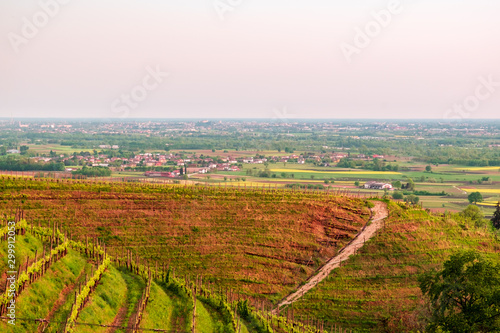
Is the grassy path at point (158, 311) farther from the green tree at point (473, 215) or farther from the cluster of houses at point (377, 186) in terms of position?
the cluster of houses at point (377, 186)

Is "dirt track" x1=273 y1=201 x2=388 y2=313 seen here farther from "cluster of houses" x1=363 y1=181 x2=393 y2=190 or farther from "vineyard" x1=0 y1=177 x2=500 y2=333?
"cluster of houses" x1=363 y1=181 x2=393 y2=190

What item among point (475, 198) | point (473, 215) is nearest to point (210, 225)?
point (473, 215)

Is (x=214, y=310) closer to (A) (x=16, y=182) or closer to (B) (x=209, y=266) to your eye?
(B) (x=209, y=266)

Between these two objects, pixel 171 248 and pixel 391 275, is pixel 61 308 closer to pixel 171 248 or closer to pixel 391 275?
pixel 171 248

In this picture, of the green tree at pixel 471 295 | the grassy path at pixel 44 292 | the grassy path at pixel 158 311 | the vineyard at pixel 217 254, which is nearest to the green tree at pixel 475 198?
the vineyard at pixel 217 254

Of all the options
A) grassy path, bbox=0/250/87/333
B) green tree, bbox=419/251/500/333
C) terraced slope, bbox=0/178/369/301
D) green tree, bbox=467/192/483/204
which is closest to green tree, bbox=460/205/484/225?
terraced slope, bbox=0/178/369/301

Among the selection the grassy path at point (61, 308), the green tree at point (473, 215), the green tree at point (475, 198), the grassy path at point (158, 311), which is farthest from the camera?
the green tree at point (475, 198)

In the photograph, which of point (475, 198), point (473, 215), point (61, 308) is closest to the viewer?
point (61, 308)
